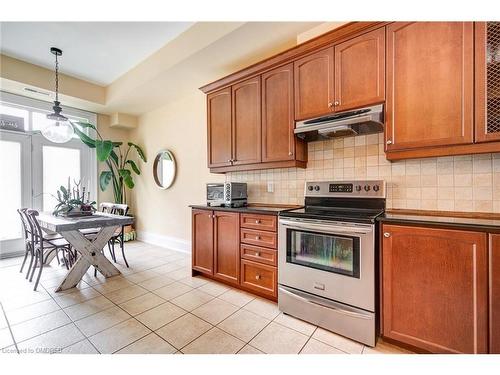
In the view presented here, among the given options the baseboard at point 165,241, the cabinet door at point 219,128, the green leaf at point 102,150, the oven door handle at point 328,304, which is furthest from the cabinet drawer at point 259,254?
the green leaf at point 102,150

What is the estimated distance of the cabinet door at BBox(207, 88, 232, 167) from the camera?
9.06ft

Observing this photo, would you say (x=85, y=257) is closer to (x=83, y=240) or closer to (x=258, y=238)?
(x=83, y=240)

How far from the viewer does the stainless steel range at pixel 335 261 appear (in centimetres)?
158

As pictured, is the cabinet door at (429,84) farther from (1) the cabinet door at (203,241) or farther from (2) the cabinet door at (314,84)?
(1) the cabinet door at (203,241)

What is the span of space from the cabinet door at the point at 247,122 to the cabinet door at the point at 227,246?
69 cm

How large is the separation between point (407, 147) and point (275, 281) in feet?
5.25

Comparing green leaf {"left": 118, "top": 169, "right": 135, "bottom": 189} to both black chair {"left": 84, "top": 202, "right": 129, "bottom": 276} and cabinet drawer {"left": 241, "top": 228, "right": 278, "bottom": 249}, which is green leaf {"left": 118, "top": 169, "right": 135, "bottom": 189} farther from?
cabinet drawer {"left": 241, "top": 228, "right": 278, "bottom": 249}

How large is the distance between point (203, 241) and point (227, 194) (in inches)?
25.9

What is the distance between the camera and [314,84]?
2096mm

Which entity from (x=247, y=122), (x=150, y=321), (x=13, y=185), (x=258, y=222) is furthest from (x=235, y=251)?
(x=13, y=185)

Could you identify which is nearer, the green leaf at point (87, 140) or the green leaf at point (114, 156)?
the green leaf at point (87, 140)

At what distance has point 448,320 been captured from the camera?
136cm
